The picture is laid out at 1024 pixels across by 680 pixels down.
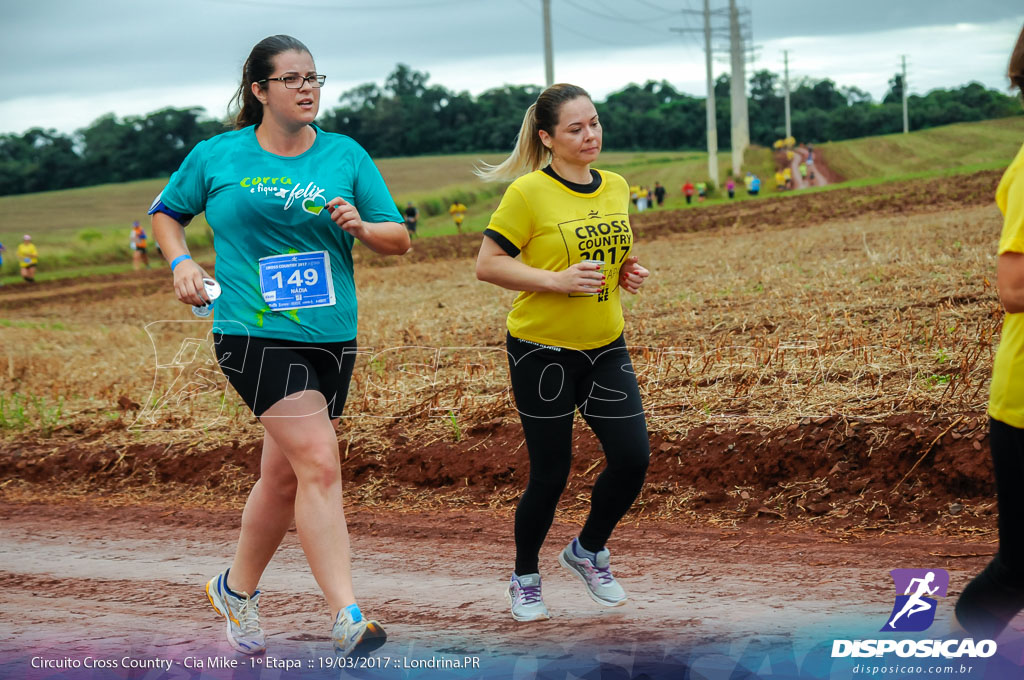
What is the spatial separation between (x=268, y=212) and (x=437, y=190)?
6018 centimetres

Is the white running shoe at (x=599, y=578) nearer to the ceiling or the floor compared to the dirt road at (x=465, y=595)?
nearer to the ceiling

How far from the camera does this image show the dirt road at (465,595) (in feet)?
13.4

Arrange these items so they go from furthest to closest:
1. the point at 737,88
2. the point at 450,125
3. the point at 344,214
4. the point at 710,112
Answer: the point at 450,125, the point at 737,88, the point at 710,112, the point at 344,214

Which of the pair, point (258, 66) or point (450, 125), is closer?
point (258, 66)

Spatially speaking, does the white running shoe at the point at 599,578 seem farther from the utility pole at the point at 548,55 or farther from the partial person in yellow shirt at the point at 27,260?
the partial person in yellow shirt at the point at 27,260

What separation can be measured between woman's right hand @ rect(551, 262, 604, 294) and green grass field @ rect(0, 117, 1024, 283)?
119ft

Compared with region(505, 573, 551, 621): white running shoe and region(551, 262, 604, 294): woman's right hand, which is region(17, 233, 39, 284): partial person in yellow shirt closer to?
region(505, 573, 551, 621): white running shoe

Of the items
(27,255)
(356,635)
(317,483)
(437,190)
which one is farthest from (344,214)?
(437,190)

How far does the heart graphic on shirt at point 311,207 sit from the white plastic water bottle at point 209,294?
0.46m

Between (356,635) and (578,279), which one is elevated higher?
(578,279)

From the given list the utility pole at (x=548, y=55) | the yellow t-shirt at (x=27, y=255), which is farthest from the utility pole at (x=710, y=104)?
the yellow t-shirt at (x=27, y=255)

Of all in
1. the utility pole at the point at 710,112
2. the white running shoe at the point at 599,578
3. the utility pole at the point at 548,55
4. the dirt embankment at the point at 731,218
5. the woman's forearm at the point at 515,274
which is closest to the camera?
the woman's forearm at the point at 515,274

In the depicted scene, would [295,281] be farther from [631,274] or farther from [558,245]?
[631,274]

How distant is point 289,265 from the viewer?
403 cm
